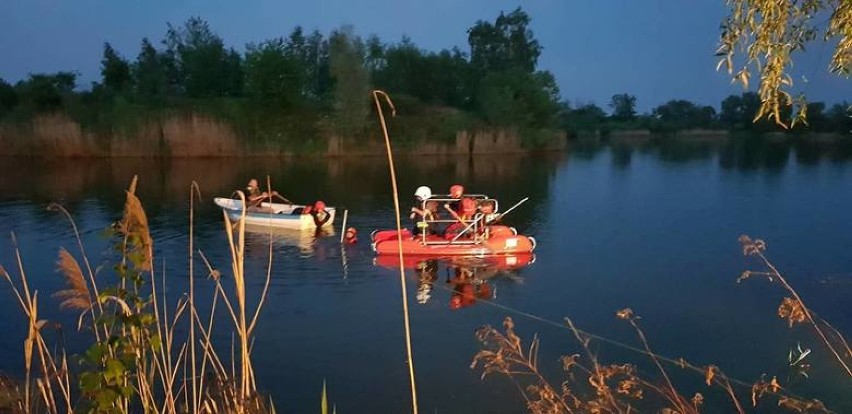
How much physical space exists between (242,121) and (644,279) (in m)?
27.4

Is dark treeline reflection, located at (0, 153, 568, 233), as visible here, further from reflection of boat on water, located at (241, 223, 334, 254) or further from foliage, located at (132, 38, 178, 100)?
foliage, located at (132, 38, 178, 100)

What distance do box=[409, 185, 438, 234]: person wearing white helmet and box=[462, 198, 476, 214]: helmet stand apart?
22.2 inches

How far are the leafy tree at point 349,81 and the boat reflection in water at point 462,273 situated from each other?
2409 cm

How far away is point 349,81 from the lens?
3644 centimetres

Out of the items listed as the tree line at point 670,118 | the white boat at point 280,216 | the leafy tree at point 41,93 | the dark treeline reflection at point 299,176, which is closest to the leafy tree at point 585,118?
the tree line at point 670,118

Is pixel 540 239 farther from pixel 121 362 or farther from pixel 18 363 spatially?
pixel 121 362

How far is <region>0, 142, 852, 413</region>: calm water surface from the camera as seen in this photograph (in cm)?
728

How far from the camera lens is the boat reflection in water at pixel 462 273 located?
33.3 feet

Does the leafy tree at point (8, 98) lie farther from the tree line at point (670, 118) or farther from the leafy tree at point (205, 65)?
the tree line at point (670, 118)

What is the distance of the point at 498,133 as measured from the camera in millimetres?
37500

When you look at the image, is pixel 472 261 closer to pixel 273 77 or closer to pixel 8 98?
pixel 273 77

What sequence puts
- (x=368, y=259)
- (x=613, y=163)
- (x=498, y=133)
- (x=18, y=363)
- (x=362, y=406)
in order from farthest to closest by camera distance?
1. (x=498, y=133)
2. (x=613, y=163)
3. (x=368, y=259)
4. (x=18, y=363)
5. (x=362, y=406)

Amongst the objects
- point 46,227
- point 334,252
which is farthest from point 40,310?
point 46,227

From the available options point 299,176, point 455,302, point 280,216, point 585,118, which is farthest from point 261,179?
point 585,118
